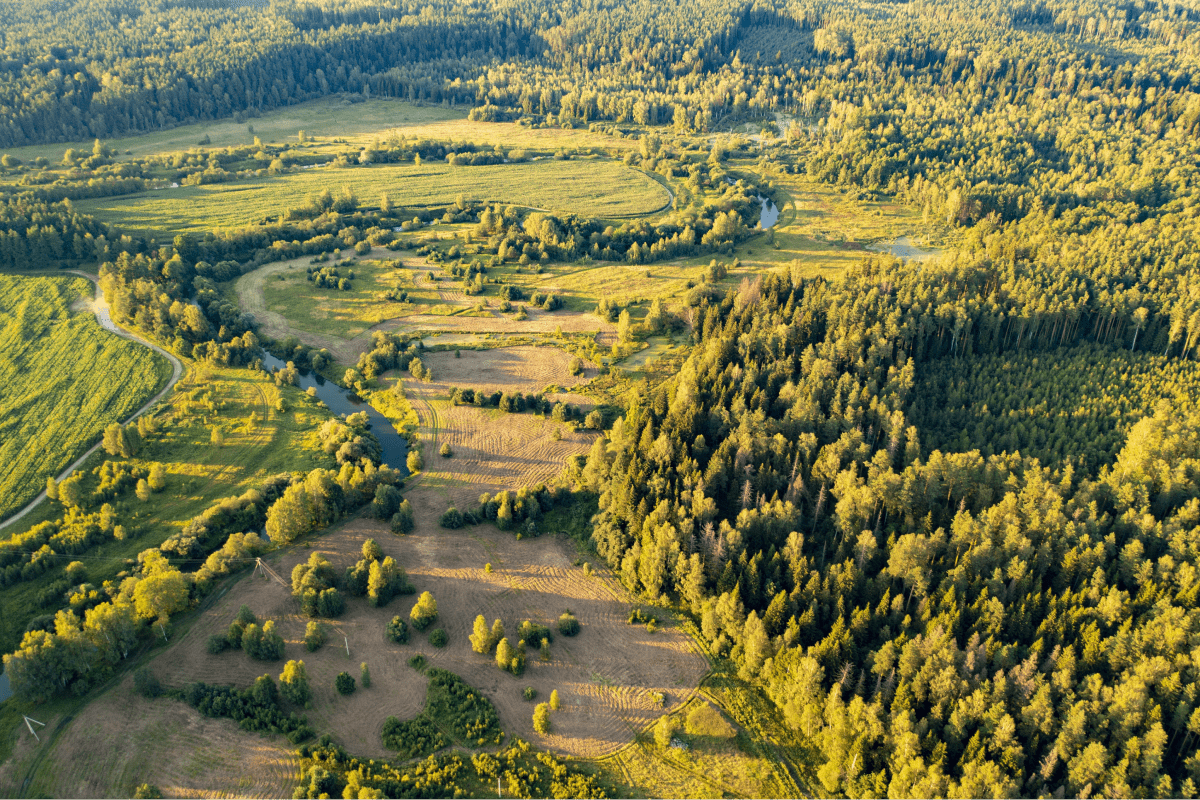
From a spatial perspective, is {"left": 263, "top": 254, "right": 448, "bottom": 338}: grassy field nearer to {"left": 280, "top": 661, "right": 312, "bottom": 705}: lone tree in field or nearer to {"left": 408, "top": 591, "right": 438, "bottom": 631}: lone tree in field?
{"left": 408, "top": 591, "right": 438, "bottom": 631}: lone tree in field

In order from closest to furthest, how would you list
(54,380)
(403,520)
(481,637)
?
(481,637) < (403,520) < (54,380)

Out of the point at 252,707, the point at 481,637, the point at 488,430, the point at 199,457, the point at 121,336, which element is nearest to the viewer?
the point at 252,707

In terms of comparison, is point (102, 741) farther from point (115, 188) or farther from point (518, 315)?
point (115, 188)

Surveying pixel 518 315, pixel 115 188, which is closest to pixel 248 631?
pixel 518 315

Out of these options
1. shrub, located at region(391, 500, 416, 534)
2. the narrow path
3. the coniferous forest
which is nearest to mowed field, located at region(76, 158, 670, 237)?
the coniferous forest

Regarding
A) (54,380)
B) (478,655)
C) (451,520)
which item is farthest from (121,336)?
(478,655)

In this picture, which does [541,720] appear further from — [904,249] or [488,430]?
[904,249]
